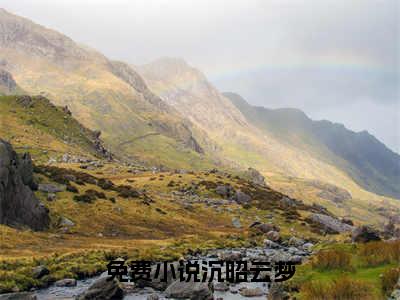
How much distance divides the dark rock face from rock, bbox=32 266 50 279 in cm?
1777

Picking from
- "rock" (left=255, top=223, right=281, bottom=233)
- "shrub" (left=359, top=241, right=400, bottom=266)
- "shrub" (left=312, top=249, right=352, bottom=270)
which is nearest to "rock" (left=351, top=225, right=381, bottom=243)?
"shrub" (left=359, top=241, right=400, bottom=266)

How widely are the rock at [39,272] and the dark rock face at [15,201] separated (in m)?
17.8

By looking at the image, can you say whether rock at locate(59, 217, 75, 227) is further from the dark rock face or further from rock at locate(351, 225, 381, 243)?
rock at locate(351, 225, 381, 243)

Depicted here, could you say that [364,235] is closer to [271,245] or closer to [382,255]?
[271,245]

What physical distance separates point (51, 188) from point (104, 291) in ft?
137

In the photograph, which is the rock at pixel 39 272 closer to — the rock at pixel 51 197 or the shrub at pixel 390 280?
the shrub at pixel 390 280

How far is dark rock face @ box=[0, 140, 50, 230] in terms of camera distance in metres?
51.0

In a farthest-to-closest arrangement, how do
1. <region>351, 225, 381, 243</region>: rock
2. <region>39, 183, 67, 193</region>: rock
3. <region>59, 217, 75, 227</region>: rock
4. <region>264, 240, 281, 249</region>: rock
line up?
<region>264, 240, 281, 249</region>: rock
<region>39, 183, 67, 193</region>: rock
<region>59, 217, 75, 227</region>: rock
<region>351, 225, 381, 243</region>: rock

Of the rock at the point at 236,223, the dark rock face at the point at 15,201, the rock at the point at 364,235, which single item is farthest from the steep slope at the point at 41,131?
the rock at the point at 364,235

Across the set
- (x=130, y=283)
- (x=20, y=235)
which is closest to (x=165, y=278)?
(x=130, y=283)

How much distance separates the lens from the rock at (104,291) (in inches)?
1110

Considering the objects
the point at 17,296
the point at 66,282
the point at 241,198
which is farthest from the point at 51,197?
the point at 241,198

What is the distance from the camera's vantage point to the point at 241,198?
113625 mm

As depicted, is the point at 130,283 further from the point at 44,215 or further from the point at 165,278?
the point at 44,215
